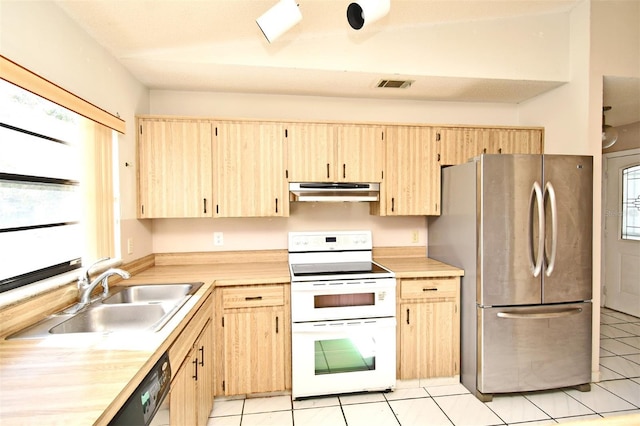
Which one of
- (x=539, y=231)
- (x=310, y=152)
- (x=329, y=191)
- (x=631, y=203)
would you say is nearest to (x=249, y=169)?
(x=310, y=152)

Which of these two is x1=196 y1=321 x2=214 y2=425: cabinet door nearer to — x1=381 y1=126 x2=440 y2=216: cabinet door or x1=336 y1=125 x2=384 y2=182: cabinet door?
x1=336 y1=125 x2=384 y2=182: cabinet door

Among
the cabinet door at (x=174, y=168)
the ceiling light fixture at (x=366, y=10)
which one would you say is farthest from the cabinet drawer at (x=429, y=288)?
the ceiling light fixture at (x=366, y=10)

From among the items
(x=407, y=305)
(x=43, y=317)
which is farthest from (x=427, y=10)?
(x=43, y=317)

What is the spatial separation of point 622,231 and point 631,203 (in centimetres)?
43

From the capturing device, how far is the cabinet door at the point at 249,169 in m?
2.60

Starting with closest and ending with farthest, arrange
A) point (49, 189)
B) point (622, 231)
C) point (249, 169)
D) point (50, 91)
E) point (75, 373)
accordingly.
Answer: point (75, 373)
point (50, 91)
point (49, 189)
point (249, 169)
point (622, 231)

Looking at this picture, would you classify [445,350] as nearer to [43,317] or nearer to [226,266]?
[226,266]

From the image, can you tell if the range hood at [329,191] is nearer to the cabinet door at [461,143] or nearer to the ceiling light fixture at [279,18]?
the cabinet door at [461,143]

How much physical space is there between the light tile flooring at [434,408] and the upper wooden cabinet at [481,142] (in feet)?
6.11

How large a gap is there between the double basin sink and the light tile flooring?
0.90m

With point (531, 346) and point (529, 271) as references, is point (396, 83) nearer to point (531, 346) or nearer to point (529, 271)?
point (529, 271)

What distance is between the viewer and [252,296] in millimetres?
2318

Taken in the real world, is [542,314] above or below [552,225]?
below

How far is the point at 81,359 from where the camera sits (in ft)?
3.71
